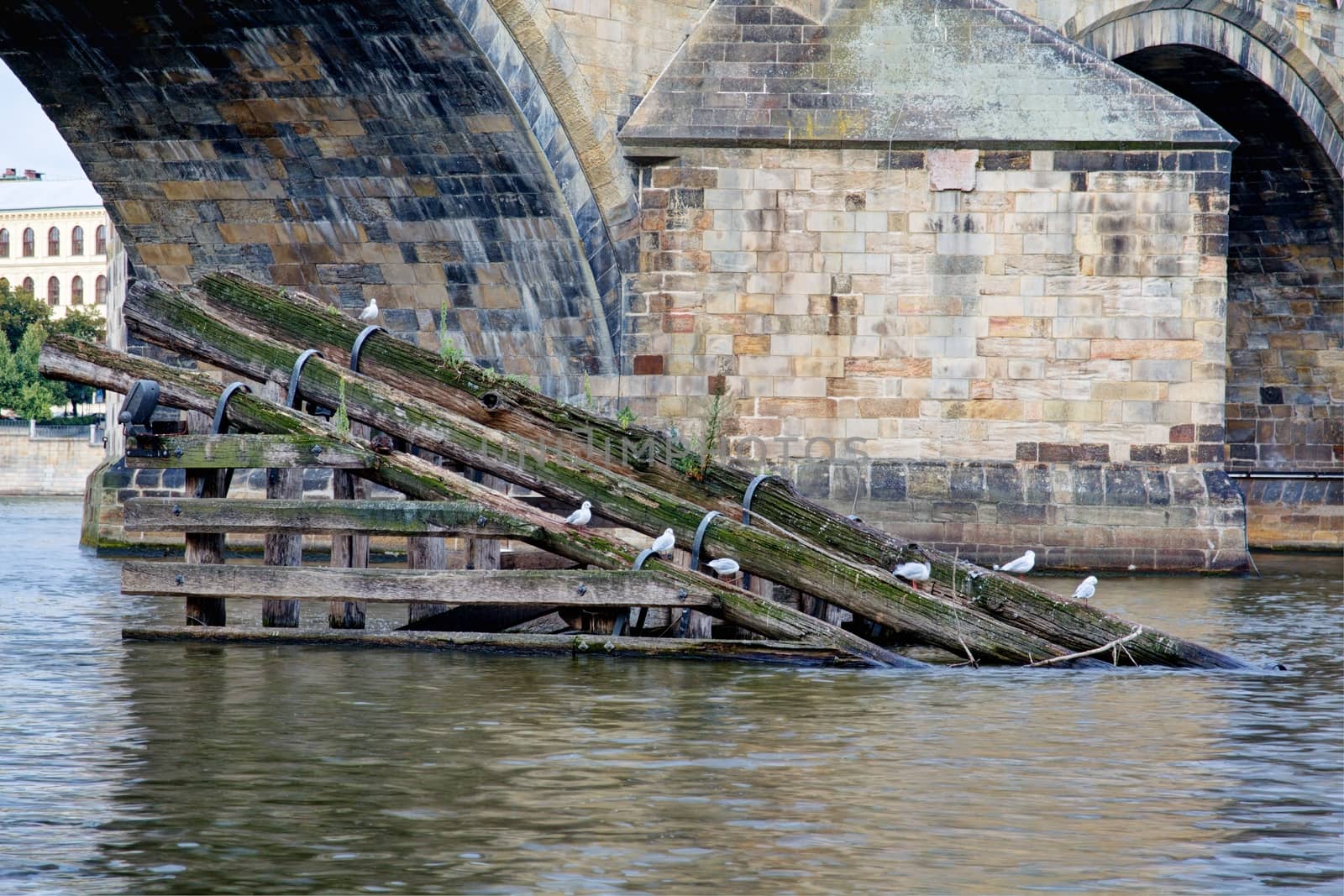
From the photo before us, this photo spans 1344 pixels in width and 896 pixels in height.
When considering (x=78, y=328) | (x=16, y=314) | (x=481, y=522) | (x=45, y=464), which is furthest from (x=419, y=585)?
(x=16, y=314)

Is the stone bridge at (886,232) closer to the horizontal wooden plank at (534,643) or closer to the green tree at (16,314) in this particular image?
the horizontal wooden plank at (534,643)

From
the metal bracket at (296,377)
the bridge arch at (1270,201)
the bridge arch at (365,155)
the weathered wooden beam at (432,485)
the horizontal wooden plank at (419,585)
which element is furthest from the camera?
the bridge arch at (1270,201)

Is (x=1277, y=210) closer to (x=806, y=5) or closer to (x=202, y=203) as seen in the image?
(x=806, y=5)

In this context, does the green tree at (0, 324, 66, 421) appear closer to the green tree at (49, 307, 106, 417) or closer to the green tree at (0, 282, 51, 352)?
the green tree at (49, 307, 106, 417)

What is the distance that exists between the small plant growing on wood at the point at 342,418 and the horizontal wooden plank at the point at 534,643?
100cm

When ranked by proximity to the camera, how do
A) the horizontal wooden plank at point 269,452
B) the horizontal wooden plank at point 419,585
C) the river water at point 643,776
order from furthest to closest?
the horizontal wooden plank at point 269,452, the horizontal wooden plank at point 419,585, the river water at point 643,776

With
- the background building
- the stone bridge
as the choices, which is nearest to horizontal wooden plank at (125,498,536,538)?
the stone bridge

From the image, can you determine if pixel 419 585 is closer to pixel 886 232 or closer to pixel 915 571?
pixel 915 571

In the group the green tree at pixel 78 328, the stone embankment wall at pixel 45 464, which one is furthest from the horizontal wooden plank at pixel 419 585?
the green tree at pixel 78 328

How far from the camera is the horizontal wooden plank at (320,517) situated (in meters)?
9.59

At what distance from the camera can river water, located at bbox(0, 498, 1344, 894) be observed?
5445 mm

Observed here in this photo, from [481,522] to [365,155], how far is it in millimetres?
8793

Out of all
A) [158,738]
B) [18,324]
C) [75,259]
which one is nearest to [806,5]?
[158,738]

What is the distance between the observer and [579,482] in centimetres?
1011
